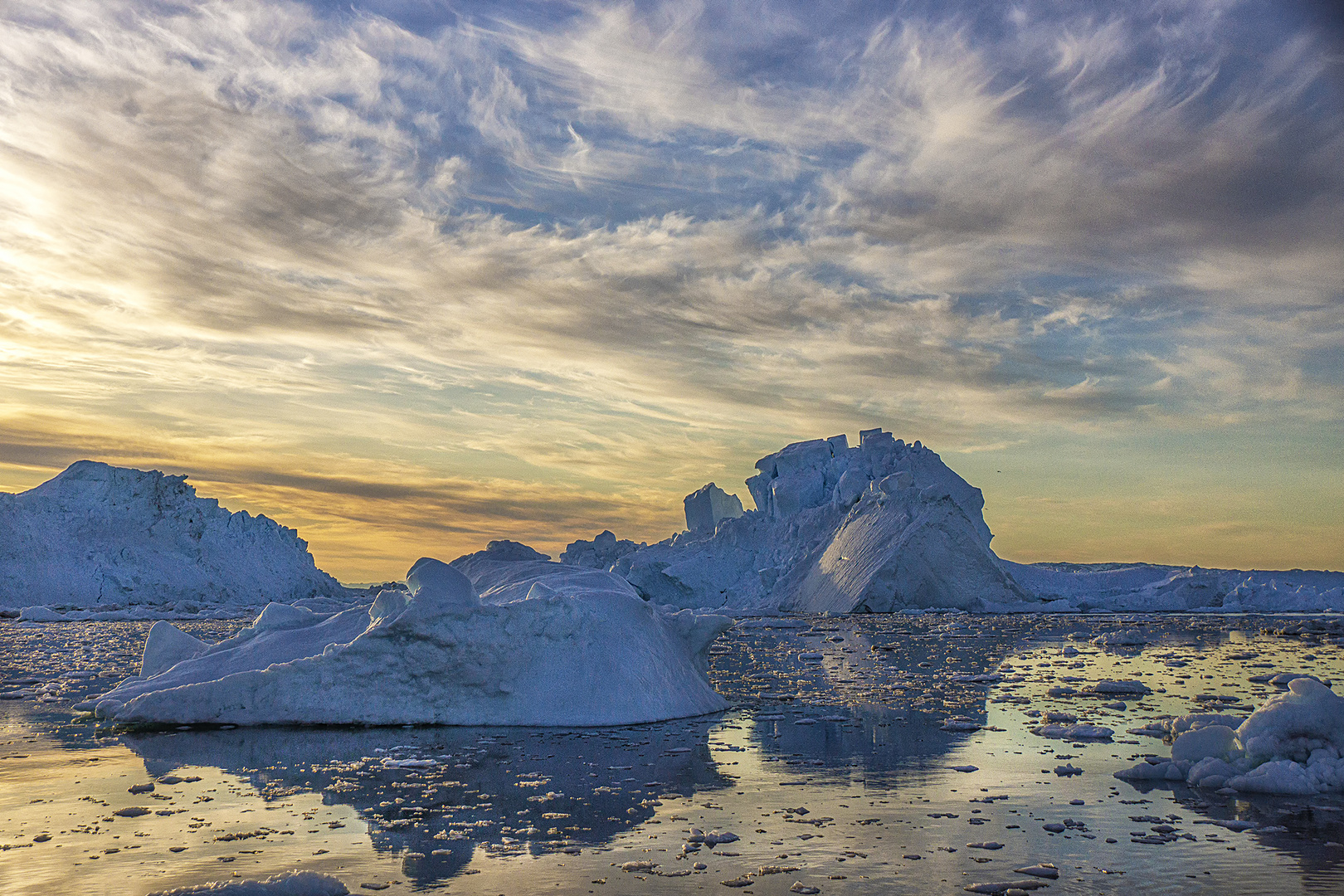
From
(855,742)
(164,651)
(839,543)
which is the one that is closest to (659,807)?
(855,742)

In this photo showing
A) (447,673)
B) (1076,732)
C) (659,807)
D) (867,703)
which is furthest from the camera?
(867,703)

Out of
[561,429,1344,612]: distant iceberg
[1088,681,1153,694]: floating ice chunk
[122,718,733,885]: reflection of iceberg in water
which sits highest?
[561,429,1344,612]: distant iceberg

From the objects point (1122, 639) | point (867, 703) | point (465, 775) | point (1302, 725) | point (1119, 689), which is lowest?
point (465, 775)

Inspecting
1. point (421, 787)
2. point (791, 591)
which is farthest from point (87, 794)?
point (791, 591)

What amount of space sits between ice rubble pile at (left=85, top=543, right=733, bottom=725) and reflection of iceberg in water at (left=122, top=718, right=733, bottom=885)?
10.6 inches

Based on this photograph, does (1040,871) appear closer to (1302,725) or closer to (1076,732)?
(1302,725)

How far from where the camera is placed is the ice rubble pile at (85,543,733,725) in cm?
999

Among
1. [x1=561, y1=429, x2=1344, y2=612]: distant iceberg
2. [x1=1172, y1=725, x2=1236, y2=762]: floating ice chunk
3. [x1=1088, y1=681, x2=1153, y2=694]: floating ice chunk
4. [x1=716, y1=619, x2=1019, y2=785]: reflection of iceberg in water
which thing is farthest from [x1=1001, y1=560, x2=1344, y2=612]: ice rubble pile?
[x1=1172, y1=725, x2=1236, y2=762]: floating ice chunk

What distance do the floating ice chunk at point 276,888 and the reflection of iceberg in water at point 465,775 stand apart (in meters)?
0.47

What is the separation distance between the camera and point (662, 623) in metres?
11.5

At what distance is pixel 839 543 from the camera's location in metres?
38.2

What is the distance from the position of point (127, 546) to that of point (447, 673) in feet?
142

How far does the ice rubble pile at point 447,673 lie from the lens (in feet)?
32.8

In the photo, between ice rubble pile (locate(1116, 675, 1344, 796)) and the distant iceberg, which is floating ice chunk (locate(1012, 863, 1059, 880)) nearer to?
ice rubble pile (locate(1116, 675, 1344, 796))
